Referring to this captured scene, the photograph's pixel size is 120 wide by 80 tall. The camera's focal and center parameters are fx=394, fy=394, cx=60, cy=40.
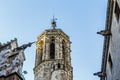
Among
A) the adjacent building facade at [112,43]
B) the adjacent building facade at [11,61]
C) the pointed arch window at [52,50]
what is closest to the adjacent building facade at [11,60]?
the adjacent building facade at [11,61]

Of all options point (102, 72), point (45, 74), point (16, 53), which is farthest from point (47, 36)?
point (16, 53)

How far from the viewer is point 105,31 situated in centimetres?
1961

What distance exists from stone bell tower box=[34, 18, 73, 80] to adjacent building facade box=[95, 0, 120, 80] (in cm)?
2425

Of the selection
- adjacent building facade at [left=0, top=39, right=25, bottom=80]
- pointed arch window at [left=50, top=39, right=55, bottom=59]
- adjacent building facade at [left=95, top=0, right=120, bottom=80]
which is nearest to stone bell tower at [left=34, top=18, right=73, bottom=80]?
pointed arch window at [left=50, top=39, right=55, bottom=59]

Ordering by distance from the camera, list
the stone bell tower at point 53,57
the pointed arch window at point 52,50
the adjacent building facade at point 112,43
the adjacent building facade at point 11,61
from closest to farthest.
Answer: the adjacent building facade at point 11,61, the adjacent building facade at point 112,43, the stone bell tower at point 53,57, the pointed arch window at point 52,50

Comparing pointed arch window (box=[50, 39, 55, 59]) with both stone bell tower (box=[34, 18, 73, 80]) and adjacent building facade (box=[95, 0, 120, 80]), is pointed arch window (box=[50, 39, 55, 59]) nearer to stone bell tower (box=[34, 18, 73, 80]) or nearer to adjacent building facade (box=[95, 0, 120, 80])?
stone bell tower (box=[34, 18, 73, 80])

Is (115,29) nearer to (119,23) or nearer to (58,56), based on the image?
(119,23)

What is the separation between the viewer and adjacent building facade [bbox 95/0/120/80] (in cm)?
1739

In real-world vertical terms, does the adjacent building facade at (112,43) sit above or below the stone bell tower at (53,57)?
below

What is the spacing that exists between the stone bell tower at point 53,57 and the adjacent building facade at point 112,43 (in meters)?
24.3

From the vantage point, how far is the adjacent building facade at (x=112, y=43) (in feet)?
57.1

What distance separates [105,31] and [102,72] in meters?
3.55

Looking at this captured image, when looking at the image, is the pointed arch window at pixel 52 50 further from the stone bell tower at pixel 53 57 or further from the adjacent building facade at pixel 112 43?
the adjacent building facade at pixel 112 43

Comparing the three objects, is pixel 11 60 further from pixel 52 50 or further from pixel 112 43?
pixel 52 50
